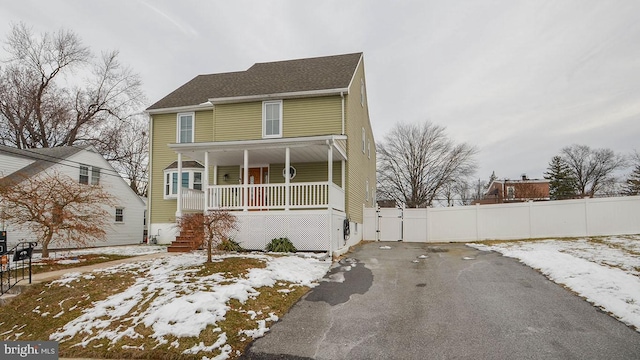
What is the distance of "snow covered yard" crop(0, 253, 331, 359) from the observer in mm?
5363

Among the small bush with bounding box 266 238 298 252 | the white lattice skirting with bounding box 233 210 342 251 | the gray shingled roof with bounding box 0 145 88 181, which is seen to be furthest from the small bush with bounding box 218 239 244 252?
the gray shingled roof with bounding box 0 145 88 181

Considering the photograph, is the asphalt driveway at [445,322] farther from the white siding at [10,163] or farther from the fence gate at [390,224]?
the white siding at [10,163]

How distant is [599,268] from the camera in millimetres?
8211

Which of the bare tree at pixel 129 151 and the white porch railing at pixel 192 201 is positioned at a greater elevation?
the bare tree at pixel 129 151

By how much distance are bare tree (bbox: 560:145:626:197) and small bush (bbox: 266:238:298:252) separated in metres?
45.5

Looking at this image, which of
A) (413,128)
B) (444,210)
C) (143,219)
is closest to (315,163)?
(444,210)

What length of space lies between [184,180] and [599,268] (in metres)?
16.4

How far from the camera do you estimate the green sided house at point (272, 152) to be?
39.2ft

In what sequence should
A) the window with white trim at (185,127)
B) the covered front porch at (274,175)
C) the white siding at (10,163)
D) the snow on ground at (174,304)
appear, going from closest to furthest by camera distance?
the snow on ground at (174,304) → the covered front porch at (274,175) → the window with white trim at (185,127) → the white siding at (10,163)

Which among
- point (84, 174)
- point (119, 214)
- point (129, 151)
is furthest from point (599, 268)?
point (129, 151)

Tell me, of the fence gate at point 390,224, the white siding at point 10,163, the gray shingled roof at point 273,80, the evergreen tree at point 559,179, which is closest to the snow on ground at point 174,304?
the gray shingled roof at point 273,80

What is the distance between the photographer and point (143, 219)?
24.9 metres

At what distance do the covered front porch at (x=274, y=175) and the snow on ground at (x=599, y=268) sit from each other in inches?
249

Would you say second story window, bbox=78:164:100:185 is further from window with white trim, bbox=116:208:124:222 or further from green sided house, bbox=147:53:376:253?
green sided house, bbox=147:53:376:253
